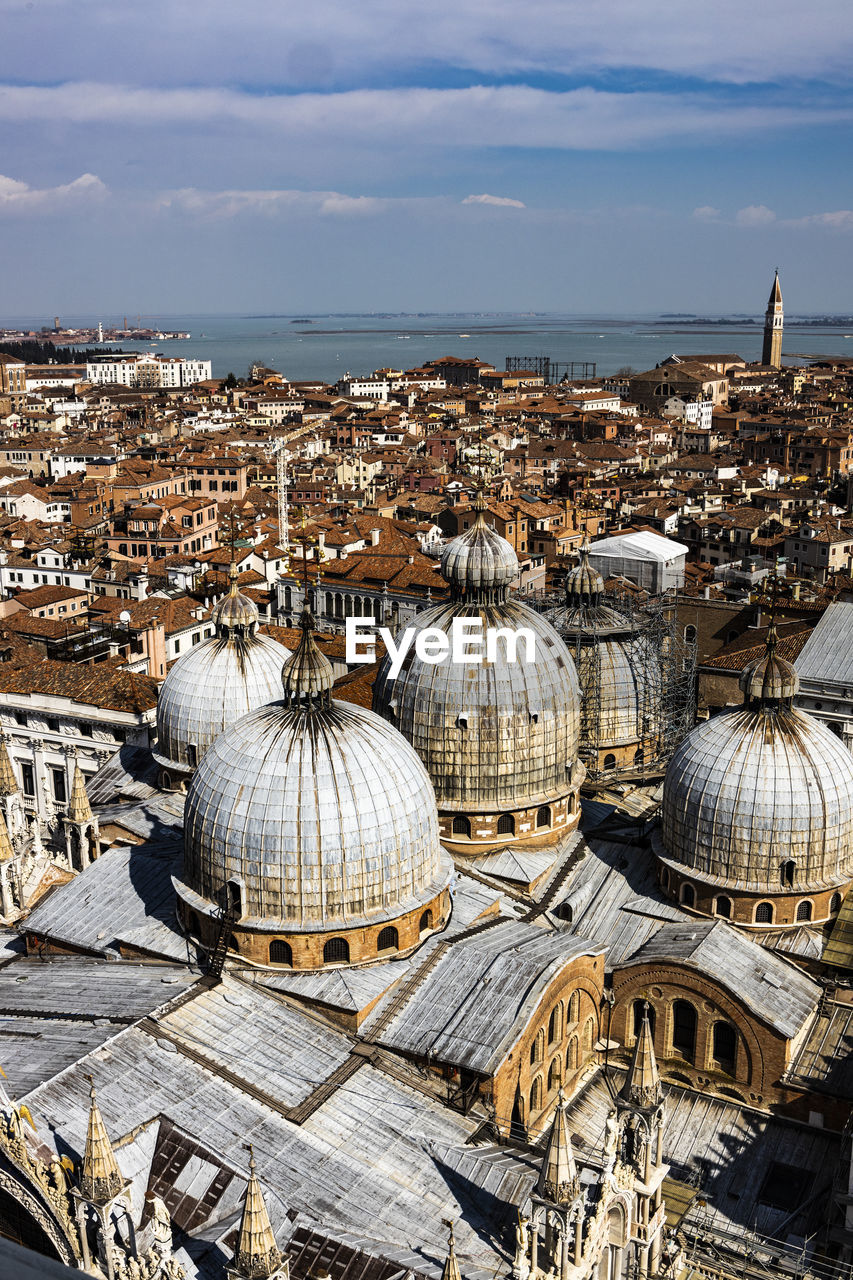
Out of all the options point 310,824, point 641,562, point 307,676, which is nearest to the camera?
point 310,824

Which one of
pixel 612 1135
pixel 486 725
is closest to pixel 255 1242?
pixel 612 1135

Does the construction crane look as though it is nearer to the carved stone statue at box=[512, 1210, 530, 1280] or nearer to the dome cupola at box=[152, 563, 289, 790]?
the dome cupola at box=[152, 563, 289, 790]

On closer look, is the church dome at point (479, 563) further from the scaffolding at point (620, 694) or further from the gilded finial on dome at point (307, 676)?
the gilded finial on dome at point (307, 676)

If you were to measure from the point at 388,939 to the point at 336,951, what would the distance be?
35.3 inches

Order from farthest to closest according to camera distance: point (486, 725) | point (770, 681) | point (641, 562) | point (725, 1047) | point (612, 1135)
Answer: point (641, 562)
point (486, 725)
point (770, 681)
point (725, 1047)
point (612, 1135)

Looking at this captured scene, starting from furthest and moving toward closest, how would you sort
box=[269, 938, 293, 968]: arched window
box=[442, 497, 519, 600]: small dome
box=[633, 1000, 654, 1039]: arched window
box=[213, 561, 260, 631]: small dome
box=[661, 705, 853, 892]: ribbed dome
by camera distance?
box=[213, 561, 260, 631]: small dome < box=[442, 497, 519, 600]: small dome < box=[661, 705, 853, 892]: ribbed dome < box=[633, 1000, 654, 1039]: arched window < box=[269, 938, 293, 968]: arched window

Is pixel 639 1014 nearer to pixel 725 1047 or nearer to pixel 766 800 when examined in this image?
pixel 725 1047

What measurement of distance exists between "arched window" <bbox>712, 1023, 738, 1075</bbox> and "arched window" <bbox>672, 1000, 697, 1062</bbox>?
0.39 m

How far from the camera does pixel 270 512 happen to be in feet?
267

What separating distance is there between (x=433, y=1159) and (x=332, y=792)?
18.0ft

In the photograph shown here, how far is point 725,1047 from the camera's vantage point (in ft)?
68.9

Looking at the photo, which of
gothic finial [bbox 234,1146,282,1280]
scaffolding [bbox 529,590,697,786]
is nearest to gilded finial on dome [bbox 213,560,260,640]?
scaffolding [bbox 529,590,697,786]

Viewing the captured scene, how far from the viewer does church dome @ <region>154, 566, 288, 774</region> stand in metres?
26.0

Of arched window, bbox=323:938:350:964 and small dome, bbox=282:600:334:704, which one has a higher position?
small dome, bbox=282:600:334:704
